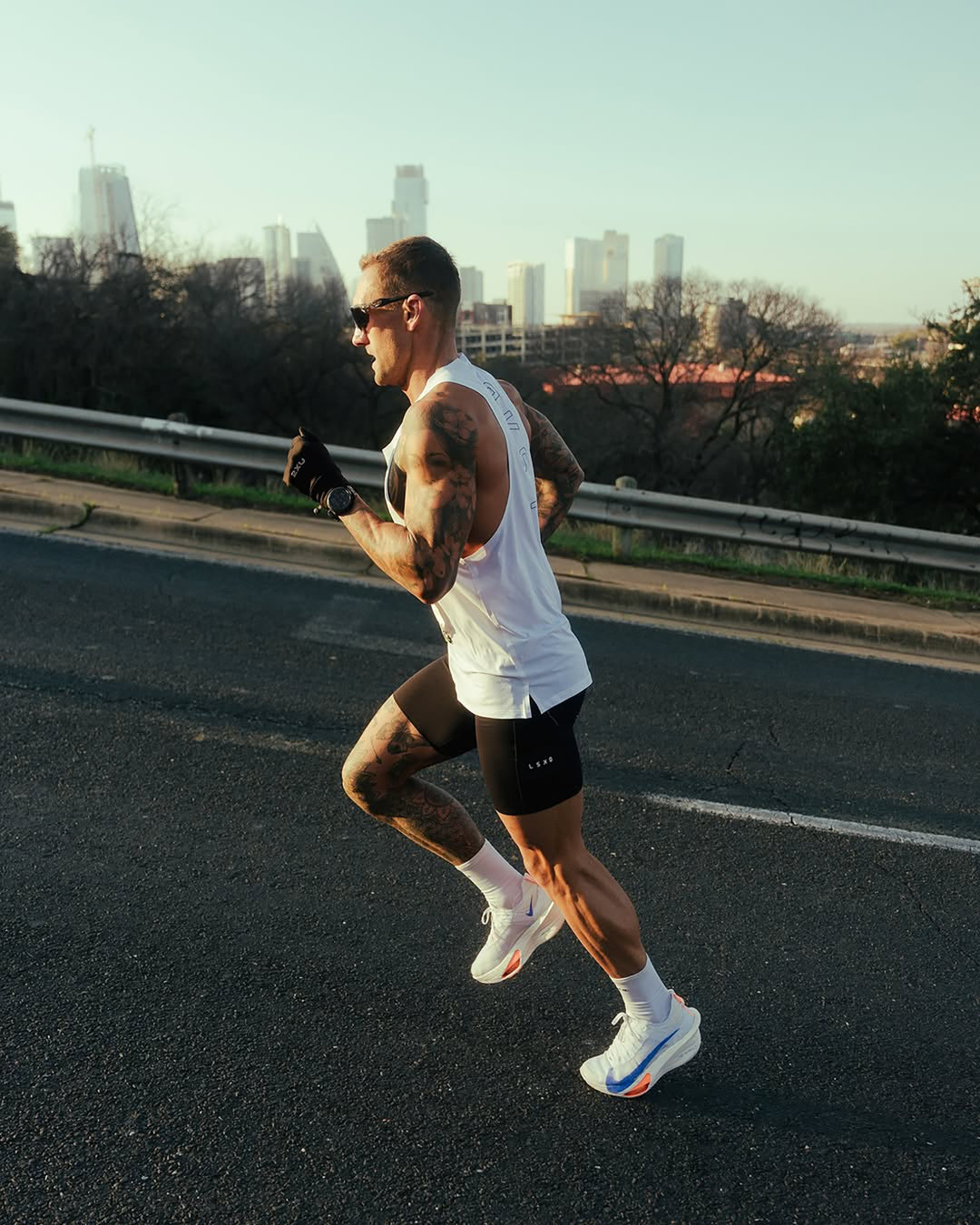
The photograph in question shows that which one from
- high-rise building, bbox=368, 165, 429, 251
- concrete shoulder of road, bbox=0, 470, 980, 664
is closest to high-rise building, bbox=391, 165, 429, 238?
high-rise building, bbox=368, 165, 429, 251

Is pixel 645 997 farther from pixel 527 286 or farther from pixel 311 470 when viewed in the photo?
pixel 527 286

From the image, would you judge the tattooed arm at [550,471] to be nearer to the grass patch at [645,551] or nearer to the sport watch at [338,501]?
the sport watch at [338,501]

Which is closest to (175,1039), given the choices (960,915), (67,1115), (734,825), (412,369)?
(67,1115)

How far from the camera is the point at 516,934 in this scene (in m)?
3.26

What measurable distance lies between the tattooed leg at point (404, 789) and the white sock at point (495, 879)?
1.1 inches

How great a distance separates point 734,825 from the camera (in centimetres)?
443

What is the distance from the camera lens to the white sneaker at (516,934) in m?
3.23

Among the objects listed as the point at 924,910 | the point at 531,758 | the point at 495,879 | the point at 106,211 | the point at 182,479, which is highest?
the point at 106,211

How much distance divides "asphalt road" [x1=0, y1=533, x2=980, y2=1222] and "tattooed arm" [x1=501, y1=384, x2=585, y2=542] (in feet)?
4.51

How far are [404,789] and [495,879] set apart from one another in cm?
40

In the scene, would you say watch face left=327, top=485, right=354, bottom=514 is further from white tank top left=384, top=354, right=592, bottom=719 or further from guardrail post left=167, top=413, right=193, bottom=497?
guardrail post left=167, top=413, right=193, bottom=497

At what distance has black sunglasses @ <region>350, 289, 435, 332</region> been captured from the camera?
270cm

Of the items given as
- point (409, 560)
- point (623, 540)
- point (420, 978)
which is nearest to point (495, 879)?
point (420, 978)

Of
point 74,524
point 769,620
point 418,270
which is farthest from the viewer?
point 74,524
